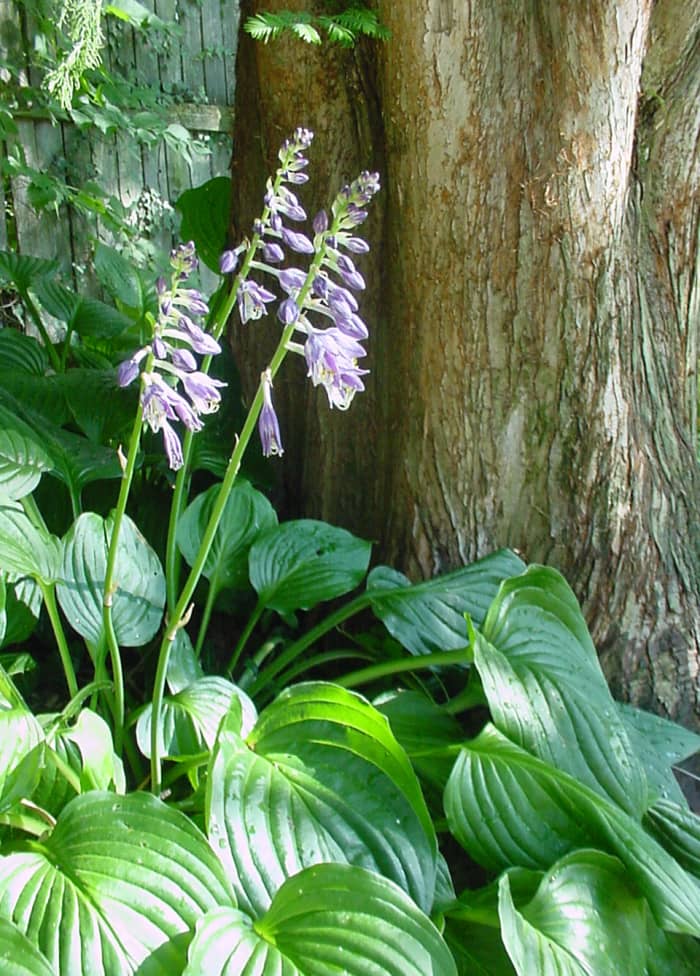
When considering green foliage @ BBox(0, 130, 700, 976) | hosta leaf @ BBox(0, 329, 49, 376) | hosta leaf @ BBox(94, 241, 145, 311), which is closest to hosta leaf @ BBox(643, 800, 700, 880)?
green foliage @ BBox(0, 130, 700, 976)

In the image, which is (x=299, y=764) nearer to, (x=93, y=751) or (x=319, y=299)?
(x=93, y=751)

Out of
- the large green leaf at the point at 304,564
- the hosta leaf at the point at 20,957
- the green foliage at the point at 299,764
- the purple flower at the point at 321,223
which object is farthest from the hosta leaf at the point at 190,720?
the purple flower at the point at 321,223

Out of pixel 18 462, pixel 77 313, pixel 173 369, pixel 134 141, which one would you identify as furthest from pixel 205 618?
pixel 134 141

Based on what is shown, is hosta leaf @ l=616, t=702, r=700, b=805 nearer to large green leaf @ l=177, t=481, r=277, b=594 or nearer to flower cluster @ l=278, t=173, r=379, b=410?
large green leaf @ l=177, t=481, r=277, b=594

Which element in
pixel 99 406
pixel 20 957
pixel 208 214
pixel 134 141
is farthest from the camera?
pixel 134 141

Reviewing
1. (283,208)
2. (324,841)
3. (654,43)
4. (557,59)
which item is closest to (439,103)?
(557,59)

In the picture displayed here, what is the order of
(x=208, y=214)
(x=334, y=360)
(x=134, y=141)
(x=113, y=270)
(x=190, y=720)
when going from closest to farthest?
(x=334, y=360)
(x=190, y=720)
(x=208, y=214)
(x=113, y=270)
(x=134, y=141)

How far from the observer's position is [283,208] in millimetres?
1408

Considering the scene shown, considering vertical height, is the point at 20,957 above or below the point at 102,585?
below

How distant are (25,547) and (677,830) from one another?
4.48 feet

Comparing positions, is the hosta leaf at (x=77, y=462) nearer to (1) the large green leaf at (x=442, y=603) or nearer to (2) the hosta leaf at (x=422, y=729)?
(1) the large green leaf at (x=442, y=603)

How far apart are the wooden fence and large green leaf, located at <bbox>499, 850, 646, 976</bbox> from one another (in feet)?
11.3

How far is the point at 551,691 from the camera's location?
1.72 m

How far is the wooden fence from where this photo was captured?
4.16 meters
